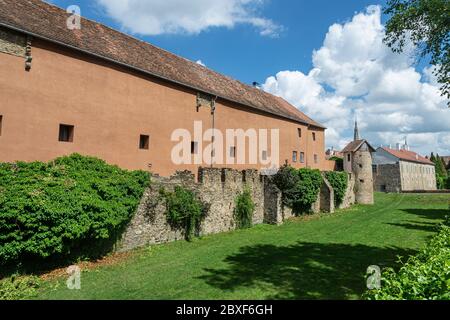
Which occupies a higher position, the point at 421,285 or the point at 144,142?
the point at 144,142

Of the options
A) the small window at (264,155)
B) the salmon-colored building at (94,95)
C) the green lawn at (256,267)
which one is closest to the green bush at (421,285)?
the green lawn at (256,267)

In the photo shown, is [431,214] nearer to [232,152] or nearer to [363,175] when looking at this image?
[363,175]

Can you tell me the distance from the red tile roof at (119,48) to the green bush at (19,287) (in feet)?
31.6

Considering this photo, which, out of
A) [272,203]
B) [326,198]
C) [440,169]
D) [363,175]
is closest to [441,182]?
[440,169]

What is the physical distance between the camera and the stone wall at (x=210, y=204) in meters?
12.5

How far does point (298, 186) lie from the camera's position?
21109 millimetres

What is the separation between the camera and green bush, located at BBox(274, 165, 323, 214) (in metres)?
19.9

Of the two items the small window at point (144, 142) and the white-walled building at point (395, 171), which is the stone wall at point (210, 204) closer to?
the small window at point (144, 142)

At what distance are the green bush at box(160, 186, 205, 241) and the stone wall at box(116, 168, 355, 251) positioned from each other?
24cm

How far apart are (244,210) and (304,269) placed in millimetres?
7988

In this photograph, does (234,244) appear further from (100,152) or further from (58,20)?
(58,20)

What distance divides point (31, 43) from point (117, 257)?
9587 mm
